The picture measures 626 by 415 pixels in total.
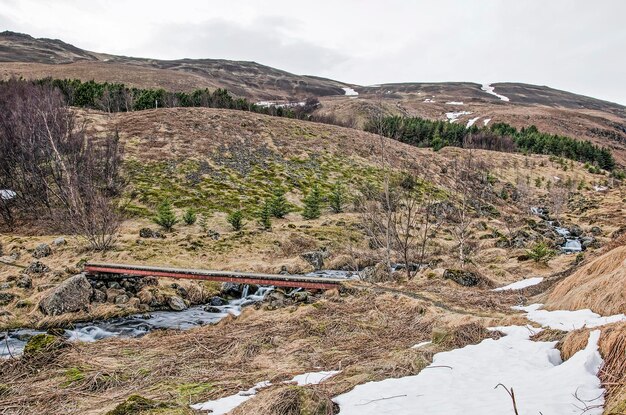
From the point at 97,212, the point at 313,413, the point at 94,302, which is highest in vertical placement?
the point at 313,413

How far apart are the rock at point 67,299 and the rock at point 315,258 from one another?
506 inches

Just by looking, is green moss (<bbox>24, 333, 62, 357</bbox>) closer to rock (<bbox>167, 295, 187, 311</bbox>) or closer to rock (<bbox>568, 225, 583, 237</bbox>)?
rock (<bbox>167, 295, 187, 311</bbox>)

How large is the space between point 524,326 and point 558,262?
18.4 meters

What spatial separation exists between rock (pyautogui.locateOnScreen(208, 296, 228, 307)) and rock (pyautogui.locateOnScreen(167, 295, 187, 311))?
1287 mm

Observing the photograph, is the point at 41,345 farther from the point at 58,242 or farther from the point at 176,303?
the point at 58,242

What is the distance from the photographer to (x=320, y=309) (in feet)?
41.1

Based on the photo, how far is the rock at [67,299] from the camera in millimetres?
15758

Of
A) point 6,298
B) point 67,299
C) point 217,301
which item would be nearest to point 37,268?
point 6,298

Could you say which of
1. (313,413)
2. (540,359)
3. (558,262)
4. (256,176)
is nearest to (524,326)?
(540,359)

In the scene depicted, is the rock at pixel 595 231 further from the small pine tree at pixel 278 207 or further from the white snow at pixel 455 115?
the white snow at pixel 455 115

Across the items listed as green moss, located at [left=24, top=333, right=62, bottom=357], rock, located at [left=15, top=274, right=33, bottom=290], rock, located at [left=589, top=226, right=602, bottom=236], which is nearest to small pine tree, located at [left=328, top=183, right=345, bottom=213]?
rock, located at [left=589, top=226, right=602, bottom=236]

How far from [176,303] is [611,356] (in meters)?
16.8

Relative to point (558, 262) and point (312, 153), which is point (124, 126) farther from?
point (558, 262)

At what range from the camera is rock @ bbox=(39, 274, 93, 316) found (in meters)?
15.8
